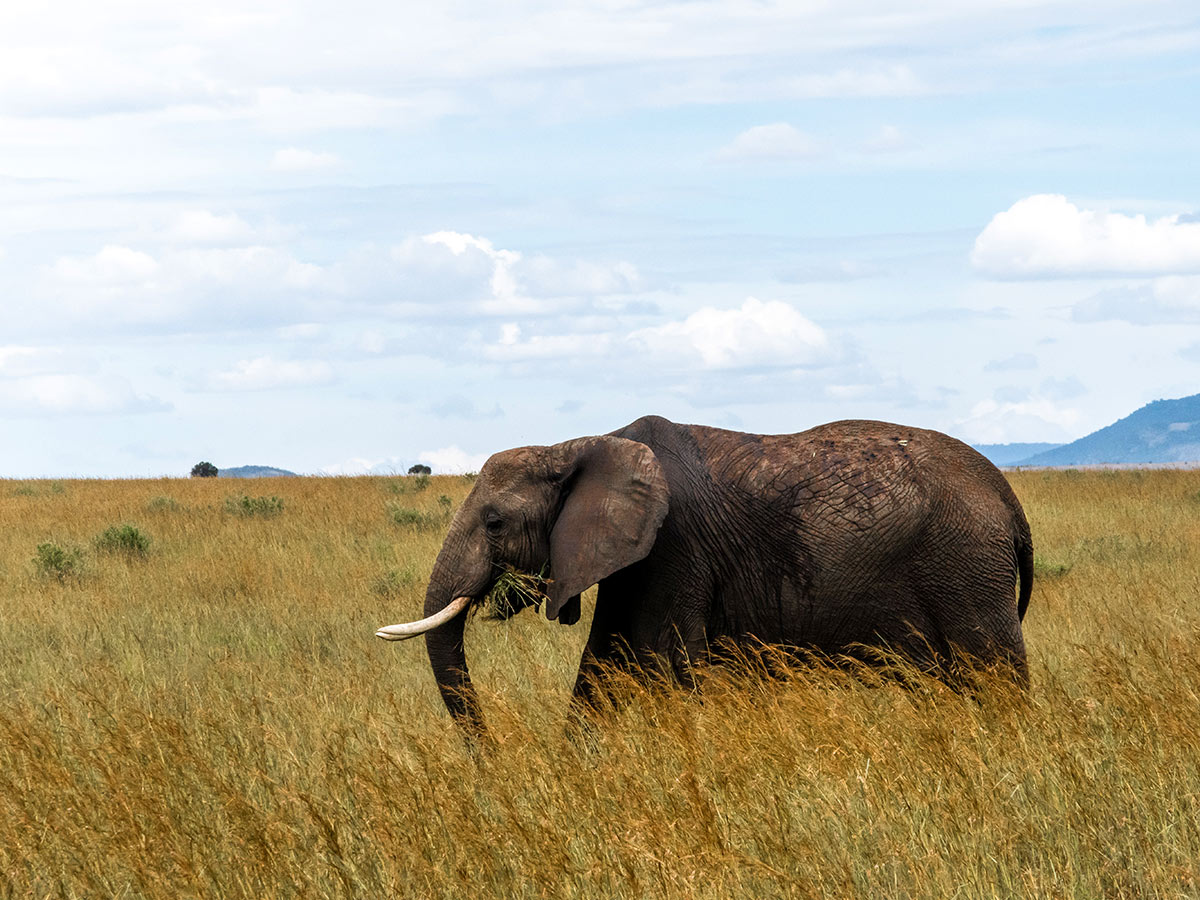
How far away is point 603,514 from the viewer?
6051mm

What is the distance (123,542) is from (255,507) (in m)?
4.69

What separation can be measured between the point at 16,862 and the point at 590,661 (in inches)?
110

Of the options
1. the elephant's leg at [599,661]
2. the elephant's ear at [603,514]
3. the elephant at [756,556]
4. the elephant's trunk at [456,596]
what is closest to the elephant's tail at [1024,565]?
the elephant at [756,556]

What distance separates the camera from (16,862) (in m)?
4.54

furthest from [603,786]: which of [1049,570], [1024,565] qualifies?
[1049,570]

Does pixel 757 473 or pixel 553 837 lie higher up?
pixel 757 473

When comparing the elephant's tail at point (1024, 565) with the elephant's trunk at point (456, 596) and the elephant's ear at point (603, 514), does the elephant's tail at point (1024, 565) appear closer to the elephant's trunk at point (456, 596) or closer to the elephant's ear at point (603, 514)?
the elephant's ear at point (603, 514)

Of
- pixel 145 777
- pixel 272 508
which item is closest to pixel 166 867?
pixel 145 777

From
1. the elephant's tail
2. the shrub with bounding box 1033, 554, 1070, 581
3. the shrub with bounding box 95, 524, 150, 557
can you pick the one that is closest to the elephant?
the elephant's tail

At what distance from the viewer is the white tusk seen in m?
5.98

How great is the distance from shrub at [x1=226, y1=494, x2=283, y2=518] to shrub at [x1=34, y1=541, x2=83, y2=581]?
217 inches

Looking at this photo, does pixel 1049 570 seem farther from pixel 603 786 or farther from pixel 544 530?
pixel 603 786

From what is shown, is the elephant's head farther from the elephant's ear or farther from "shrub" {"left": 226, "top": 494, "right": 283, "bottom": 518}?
"shrub" {"left": 226, "top": 494, "right": 283, "bottom": 518}

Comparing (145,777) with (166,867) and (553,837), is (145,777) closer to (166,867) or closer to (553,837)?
(166,867)
